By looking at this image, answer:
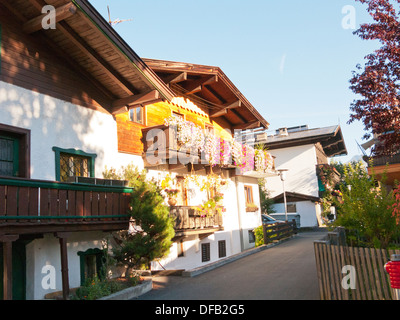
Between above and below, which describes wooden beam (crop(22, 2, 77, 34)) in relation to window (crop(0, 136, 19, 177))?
above

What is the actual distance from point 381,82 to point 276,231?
13.7 m

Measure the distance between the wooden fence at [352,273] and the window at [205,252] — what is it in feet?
31.2

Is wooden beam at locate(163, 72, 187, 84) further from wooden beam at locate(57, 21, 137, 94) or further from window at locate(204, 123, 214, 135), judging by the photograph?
window at locate(204, 123, 214, 135)

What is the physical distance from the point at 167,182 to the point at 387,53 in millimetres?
8778

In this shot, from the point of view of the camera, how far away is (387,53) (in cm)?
952

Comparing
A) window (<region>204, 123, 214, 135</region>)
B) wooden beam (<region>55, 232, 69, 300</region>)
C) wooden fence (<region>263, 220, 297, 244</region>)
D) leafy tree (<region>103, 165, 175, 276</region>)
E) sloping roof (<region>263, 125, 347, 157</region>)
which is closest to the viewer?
wooden beam (<region>55, 232, 69, 300</region>)

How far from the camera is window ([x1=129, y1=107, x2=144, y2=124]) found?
1459 cm

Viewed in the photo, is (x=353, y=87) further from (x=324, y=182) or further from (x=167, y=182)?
(x=324, y=182)

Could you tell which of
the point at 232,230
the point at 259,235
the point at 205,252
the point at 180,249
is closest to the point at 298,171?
the point at 259,235

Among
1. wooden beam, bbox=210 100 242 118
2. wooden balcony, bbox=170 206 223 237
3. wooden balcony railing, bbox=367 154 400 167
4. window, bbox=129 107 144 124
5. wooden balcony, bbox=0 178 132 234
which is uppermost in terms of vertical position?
wooden beam, bbox=210 100 242 118

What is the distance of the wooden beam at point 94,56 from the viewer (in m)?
11.2

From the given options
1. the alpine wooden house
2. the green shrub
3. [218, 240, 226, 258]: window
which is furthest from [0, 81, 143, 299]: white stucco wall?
the green shrub

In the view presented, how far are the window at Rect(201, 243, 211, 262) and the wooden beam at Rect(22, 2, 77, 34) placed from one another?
441 inches

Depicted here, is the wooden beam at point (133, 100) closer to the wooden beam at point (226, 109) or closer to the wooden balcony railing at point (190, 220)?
the wooden balcony railing at point (190, 220)
